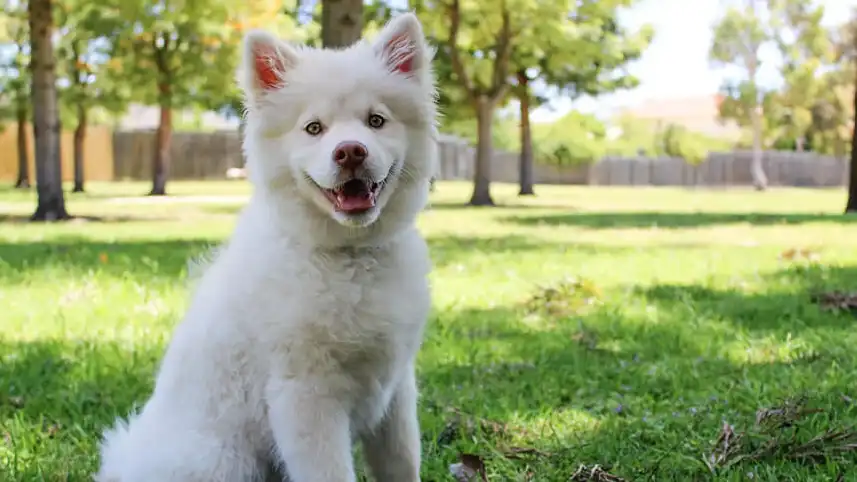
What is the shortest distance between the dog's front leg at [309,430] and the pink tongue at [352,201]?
459mm

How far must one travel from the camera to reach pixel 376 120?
7.64ft

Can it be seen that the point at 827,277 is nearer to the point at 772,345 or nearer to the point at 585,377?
the point at 772,345

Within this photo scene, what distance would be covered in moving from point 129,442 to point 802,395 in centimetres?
256

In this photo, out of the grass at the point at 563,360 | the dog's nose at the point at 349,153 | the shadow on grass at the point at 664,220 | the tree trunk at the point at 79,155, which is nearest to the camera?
the dog's nose at the point at 349,153

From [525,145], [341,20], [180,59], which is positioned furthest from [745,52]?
[341,20]

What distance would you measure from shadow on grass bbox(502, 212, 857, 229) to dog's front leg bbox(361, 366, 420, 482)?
10496mm

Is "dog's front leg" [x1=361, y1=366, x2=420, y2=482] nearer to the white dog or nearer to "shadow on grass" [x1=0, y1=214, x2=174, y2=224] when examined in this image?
the white dog

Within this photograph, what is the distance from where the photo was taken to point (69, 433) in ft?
10.9

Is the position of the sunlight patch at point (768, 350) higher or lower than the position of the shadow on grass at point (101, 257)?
lower

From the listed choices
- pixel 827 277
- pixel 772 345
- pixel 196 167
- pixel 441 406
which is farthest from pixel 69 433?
pixel 196 167

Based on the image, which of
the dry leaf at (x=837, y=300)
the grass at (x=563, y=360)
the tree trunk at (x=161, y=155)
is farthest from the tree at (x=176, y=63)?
the dry leaf at (x=837, y=300)

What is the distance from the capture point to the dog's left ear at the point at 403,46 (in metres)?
2.43

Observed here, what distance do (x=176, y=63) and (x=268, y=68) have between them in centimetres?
2127

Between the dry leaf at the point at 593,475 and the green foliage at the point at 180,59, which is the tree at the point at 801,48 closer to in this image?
the green foliage at the point at 180,59
